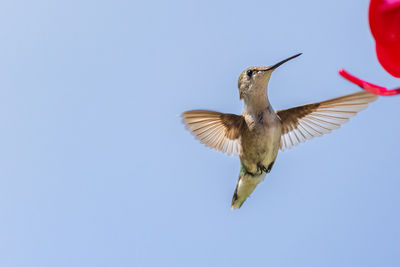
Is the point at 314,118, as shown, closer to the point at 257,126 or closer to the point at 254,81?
the point at 257,126

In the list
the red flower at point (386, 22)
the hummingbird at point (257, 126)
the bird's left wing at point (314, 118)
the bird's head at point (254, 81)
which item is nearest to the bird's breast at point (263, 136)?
the hummingbird at point (257, 126)

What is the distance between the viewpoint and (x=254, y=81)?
5430mm

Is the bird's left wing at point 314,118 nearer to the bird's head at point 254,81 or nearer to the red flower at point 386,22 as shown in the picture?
the bird's head at point 254,81

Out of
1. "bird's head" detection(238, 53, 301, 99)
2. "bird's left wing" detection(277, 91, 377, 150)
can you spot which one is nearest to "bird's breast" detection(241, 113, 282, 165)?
"bird's left wing" detection(277, 91, 377, 150)

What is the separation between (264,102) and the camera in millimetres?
5496

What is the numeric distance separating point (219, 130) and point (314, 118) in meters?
1.15

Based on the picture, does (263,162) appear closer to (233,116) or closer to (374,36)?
(233,116)

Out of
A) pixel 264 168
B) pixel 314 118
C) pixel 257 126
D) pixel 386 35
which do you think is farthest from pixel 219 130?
pixel 386 35

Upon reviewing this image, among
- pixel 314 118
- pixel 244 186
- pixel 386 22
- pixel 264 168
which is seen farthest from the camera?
pixel 244 186

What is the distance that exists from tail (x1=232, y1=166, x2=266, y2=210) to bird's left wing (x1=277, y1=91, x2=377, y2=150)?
1.80ft

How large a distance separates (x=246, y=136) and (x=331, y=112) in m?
1.09

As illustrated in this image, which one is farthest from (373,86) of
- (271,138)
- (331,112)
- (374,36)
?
(271,138)

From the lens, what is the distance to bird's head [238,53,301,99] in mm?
5262

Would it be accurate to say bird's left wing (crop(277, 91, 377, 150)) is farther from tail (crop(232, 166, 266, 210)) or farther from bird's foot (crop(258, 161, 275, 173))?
tail (crop(232, 166, 266, 210))
